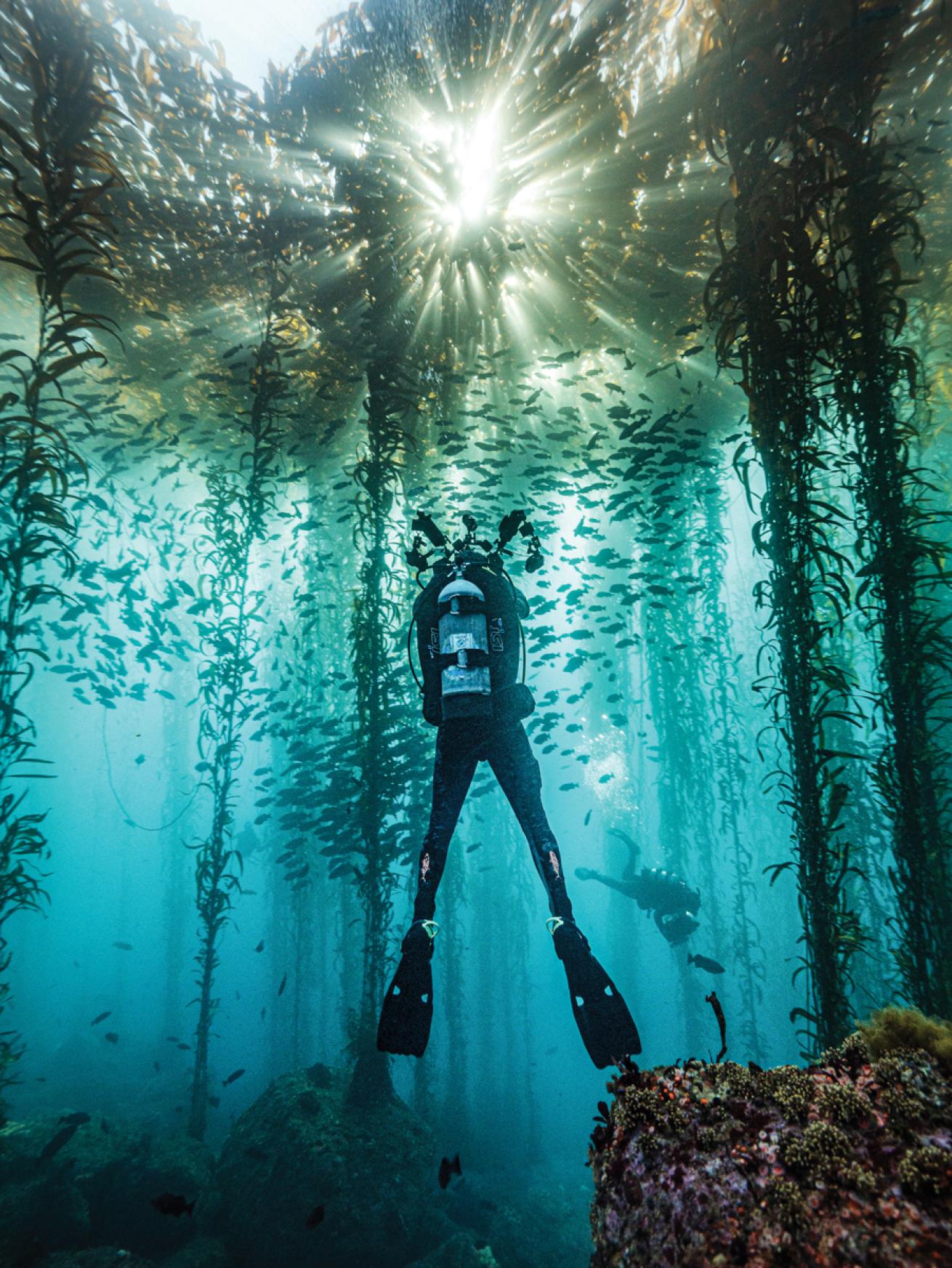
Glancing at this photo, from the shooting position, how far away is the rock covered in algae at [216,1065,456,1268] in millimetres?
6141

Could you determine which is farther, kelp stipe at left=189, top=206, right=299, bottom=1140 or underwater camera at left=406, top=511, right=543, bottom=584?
kelp stipe at left=189, top=206, right=299, bottom=1140

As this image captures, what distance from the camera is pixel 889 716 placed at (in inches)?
175

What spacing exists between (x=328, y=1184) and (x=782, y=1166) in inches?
317

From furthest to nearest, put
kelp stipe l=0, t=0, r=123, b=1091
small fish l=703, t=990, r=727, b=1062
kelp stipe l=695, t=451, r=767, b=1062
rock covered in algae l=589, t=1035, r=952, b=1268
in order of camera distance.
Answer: kelp stipe l=695, t=451, r=767, b=1062 → kelp stipe l=0, t=0, r=123, b=1091 → small fish l=703, t=990, r=727, b=1062 → rock covered in algae l=589, t=1035, r=952, b=1268

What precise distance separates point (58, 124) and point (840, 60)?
808 centimetres

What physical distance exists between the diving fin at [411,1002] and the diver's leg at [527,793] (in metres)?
0.99

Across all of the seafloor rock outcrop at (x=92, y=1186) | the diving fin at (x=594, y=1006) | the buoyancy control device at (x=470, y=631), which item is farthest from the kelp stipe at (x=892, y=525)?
the seafloor rock outcrop at (x=92, y=1186)

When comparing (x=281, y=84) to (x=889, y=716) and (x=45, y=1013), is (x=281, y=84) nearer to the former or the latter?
(x=889, y=716)

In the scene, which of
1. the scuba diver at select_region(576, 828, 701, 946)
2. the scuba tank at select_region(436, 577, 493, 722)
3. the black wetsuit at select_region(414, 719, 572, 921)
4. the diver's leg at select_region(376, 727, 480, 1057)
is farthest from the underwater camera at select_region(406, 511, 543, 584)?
the scuba diver at select_region(576, 828, 701, 946)

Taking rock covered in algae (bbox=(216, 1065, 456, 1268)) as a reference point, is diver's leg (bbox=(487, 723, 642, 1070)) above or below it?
above

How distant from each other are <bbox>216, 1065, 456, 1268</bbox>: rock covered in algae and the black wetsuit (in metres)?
5.51

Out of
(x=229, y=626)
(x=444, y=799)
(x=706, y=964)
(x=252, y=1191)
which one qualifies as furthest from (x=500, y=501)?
(x=252, y=1191)

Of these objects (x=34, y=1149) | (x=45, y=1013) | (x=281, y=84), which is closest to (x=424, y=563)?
(x=281, y=84)

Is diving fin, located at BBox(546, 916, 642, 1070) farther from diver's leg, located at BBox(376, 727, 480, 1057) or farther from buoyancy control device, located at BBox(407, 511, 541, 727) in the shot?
buoyancy control device, located at BBox(407, 511, 541, 727)
